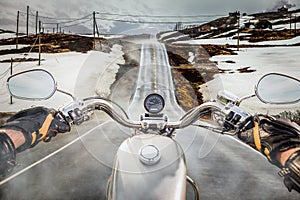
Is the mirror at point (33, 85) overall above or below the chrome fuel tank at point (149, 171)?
above

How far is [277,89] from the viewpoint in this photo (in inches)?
35.3

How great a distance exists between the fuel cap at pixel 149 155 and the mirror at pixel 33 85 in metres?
0.44

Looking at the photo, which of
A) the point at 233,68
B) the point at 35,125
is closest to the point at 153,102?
→ the point at 35,125

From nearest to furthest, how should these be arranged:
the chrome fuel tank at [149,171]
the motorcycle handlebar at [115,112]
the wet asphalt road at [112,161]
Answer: the chrome fuel tank at [149,171], the motorcycle handlebar at [115,112], the wet asphalt road at [112,161]

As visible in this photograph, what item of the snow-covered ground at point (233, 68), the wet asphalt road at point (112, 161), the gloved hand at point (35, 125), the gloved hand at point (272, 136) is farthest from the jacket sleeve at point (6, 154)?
the snow-covered ground at point (233, 68)

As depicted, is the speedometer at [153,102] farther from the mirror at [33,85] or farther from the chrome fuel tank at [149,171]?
the mirror at [33,85]

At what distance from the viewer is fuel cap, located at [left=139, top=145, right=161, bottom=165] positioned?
0.63 m

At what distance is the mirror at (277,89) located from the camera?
87 centimetres

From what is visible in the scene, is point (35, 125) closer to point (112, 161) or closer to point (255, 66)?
point (112, 161)

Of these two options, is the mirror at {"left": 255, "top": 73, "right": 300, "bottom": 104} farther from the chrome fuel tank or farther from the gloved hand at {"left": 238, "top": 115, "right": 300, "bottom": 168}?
the chrome fuel tank

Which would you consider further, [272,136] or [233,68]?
[233,68]

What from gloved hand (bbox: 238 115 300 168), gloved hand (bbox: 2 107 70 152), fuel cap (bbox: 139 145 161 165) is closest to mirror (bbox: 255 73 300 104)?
gloved hand (bbox: 238 115 300 168)

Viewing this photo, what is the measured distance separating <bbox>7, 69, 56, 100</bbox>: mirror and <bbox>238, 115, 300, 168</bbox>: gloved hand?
2.16 feet

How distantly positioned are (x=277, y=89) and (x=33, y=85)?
2.76 feet
